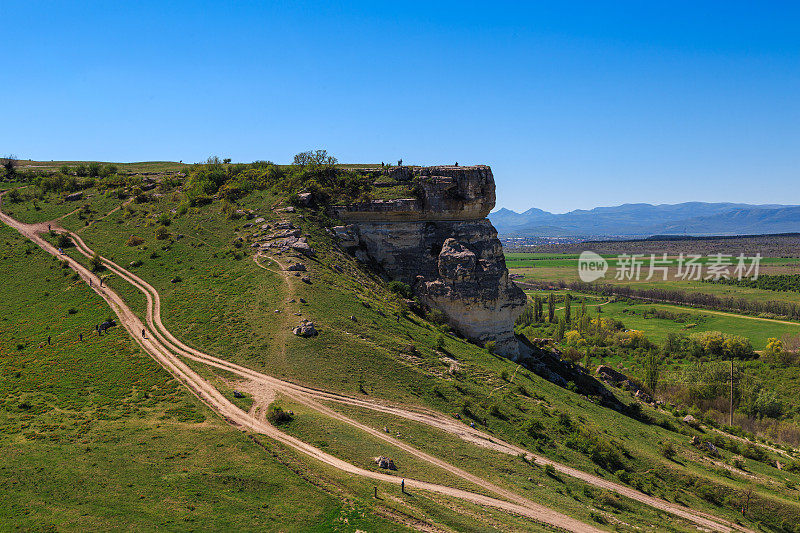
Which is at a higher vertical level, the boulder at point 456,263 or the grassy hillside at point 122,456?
the boulder at point 456,263

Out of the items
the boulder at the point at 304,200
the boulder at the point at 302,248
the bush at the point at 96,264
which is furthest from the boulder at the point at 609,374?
the bush at the point at 96,264

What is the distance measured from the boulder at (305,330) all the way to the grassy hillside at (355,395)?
0.71 metres

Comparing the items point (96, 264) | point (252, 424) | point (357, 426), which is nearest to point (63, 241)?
point (96, 264)

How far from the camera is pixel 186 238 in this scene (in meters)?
68.1

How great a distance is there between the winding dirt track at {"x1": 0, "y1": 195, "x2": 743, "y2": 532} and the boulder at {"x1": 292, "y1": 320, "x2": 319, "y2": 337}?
5.81m

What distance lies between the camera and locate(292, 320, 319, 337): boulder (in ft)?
145

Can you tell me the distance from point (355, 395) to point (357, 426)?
4.71 meters

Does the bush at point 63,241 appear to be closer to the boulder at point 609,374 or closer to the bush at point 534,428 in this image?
the bush at point 534,428

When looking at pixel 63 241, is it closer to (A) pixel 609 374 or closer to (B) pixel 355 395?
(B) pixel 355 395

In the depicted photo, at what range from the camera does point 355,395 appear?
127ft

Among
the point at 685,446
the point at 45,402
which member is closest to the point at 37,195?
the point at 45,402

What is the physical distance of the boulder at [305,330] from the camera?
44125mm

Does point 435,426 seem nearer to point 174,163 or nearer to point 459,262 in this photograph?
point 459,262

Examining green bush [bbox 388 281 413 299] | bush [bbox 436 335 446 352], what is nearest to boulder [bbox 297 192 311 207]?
green bush [bbox 388 281 413 299]
